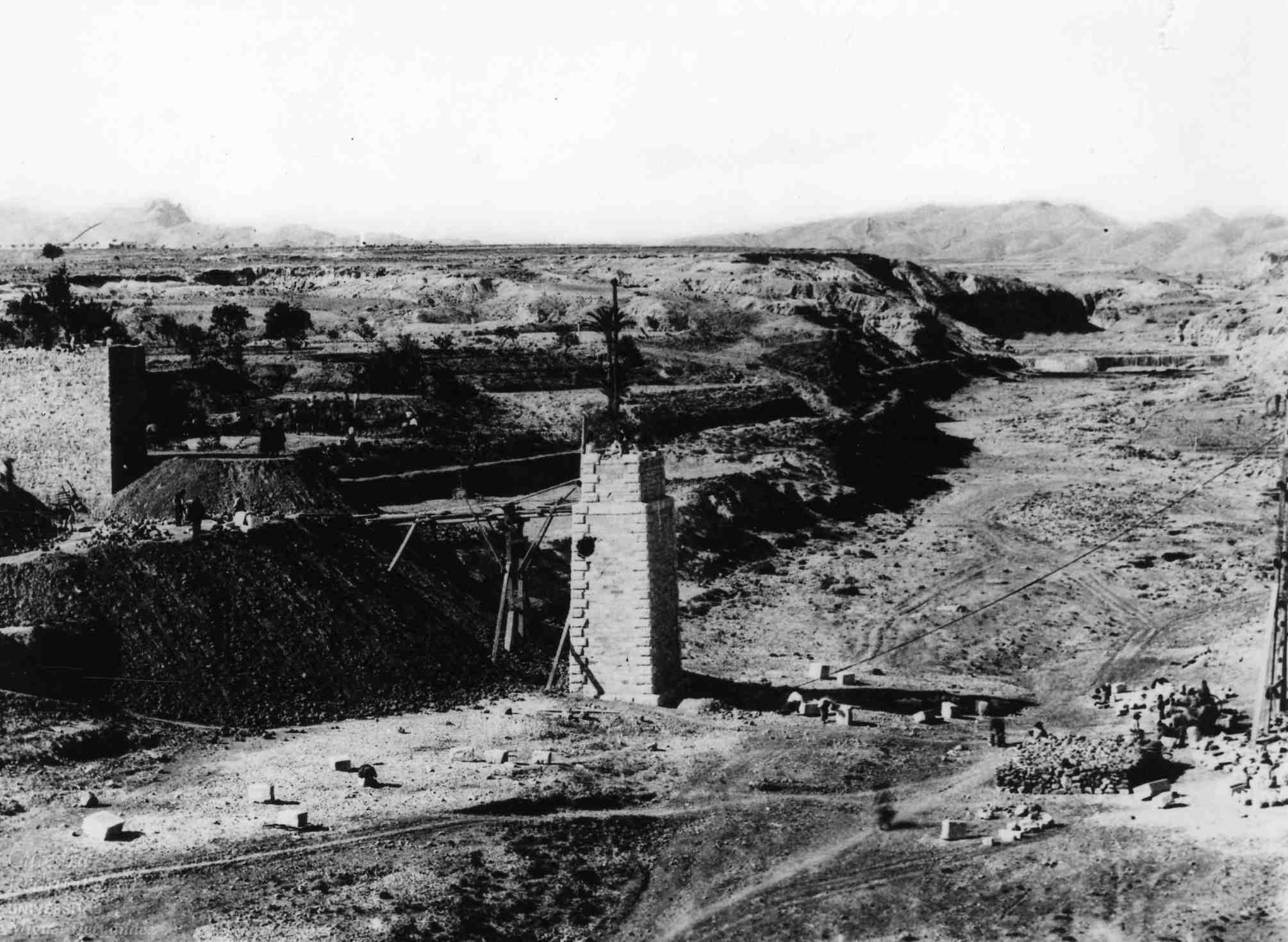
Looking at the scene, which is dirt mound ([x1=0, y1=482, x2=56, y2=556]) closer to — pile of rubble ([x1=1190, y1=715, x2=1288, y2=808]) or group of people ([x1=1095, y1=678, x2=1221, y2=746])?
group of people ([x1=1095, y1=678, x2=1221, y2=746])

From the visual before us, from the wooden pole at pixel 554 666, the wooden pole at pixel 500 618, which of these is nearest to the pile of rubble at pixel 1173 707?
the wooden pole at pixel 554 666

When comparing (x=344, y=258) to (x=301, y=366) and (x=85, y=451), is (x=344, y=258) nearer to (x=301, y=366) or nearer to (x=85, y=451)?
(x=301, y=366)

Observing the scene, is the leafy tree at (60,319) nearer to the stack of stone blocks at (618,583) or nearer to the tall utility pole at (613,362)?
the tall utility pole at (613,362)

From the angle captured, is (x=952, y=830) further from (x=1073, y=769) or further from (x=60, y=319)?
(x=60, y=319)

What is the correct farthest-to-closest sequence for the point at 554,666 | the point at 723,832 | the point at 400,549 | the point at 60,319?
the point at 60,319 < the point at 400,549 < the point at 554,666 < the point at 723,832

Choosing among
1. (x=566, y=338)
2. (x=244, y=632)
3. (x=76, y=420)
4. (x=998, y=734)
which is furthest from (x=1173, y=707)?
(x=566, y=338)

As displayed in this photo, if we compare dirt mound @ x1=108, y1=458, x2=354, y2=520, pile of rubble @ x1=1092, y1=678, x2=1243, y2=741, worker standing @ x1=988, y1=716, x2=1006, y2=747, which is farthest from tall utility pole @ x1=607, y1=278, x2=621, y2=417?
pile of rubble @ x1=1092, y1=678, x2=1243, y2=741
